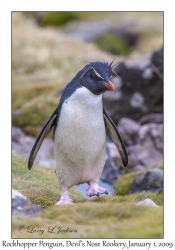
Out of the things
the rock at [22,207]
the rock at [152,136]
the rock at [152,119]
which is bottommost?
the rock at [22,207]

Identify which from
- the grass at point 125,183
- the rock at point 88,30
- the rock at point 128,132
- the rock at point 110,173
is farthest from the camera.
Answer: the rock at point 88,30

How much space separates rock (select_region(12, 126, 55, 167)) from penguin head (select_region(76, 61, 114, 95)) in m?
4.51

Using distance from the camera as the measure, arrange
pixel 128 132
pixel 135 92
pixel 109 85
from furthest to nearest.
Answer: pixel 135 92, pixel 128 132, pixel 109 85

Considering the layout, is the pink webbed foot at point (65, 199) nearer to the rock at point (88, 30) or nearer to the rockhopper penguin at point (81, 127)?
the rockhopper penguin at point (81, 127)

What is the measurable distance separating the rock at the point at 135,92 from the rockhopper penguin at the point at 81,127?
7.11 metres

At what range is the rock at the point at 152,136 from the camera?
40.3 feet

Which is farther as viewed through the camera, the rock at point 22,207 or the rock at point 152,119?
the rock at point 152,119

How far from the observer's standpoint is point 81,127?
6230mm

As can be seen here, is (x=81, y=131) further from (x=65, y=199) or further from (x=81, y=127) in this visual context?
(x=65, y=199)

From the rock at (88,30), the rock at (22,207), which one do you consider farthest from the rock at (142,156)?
the rock at (88,30)

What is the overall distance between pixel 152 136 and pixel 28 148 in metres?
2.76

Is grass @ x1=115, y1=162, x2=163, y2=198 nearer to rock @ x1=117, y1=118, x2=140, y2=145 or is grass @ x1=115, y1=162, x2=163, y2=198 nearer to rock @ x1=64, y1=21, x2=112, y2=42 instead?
rock @ x1=117, y1=118, x2=140, y2=145

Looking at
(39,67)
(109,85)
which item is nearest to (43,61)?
(39,67)

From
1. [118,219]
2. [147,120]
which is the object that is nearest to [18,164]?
[118,219]
